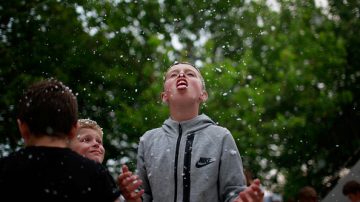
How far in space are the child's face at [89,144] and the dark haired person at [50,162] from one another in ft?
4.06

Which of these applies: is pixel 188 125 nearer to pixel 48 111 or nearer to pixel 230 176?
pixel 230 176

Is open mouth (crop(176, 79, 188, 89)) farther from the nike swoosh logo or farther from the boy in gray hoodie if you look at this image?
the nike swoosh logo

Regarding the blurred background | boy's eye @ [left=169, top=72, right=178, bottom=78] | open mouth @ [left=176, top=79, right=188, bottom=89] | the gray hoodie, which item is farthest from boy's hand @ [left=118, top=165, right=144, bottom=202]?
the blurred background

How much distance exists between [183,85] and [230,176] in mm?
701

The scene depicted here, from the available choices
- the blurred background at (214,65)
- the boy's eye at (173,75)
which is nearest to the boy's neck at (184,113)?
the boy's eye at (173,75)

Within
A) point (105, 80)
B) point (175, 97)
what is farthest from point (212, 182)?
point (105, 80)

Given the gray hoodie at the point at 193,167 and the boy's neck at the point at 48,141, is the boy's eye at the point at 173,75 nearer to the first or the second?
the gray hoodie at the point at 193,167

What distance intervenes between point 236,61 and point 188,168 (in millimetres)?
14309

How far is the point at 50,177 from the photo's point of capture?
263cm

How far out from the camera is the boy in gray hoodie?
3393 millimetres

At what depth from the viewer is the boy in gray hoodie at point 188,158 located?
134 inches

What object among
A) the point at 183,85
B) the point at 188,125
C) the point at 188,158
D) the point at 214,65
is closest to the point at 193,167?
the point at 188,158

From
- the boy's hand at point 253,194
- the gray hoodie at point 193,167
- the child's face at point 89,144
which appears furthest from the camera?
the child's face at point 89,144

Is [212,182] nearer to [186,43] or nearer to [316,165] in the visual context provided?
[186,43]
